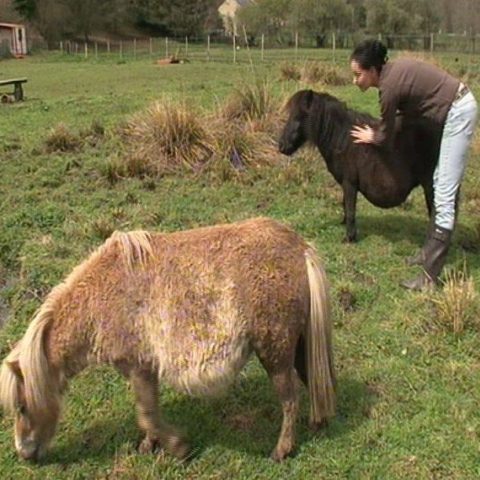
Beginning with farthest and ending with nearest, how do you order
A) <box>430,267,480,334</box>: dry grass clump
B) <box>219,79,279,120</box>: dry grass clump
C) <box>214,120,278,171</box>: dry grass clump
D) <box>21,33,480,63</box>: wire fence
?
<box>21,33,480,63</box>: wire fence < <box>219,79,279,120</box>: dry grass clump < <box>214,120,278,171</box>: dry grass clump < <box>430,267,480,334</box>: dry grass clump

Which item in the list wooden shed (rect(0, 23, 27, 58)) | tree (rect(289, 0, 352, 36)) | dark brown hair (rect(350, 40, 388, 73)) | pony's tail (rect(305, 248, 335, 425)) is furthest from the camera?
tree (rect(289, 0, 352, 36))

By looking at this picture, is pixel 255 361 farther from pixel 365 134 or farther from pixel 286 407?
pixel 365 134

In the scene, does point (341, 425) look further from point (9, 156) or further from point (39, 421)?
point (9, 156)

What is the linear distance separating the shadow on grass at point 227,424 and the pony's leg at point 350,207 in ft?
8.84

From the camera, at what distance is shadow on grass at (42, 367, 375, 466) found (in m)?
3.93

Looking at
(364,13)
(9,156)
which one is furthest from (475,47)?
(9,156)

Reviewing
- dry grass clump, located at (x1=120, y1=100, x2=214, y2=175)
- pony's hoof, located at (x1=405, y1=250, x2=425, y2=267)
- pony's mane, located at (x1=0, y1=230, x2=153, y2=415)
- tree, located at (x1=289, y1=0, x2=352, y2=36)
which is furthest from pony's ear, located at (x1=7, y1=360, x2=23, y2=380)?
tree, located at (x1=289, y1=0, x2=352, y2=36)

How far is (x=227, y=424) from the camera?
13.6ft

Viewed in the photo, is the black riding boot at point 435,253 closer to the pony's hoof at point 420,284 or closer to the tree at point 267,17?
the pony's hoof at point 420,284

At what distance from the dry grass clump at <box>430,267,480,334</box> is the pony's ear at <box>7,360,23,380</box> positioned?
3.14m

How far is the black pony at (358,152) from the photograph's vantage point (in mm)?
6109

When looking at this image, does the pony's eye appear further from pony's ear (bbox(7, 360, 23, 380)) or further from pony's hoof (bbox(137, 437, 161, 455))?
pony's hoof (bbox(137, 437, 161, 455))

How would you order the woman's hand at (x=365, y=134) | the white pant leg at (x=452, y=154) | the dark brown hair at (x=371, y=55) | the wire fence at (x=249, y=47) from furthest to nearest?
the wire fence at (x=249, y=47) < the woman's hand at (x=365, y=134) < the white pant leg at (x=452, y=154) < the dark brown hair at (x=371, y=55)

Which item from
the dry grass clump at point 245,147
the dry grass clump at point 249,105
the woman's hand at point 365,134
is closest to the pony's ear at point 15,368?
the woman's hand at point 365,134
